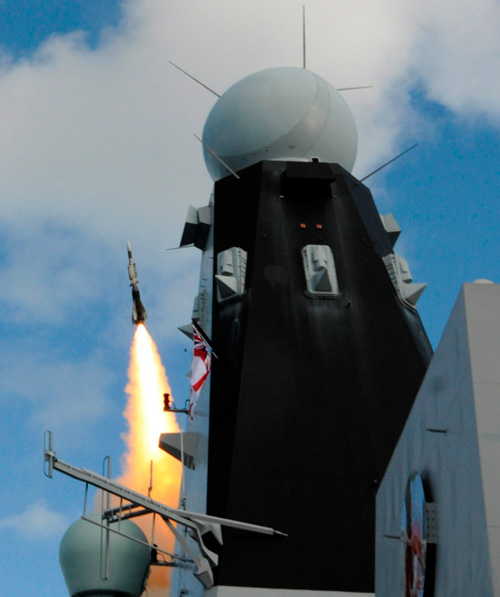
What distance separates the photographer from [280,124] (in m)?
36.7

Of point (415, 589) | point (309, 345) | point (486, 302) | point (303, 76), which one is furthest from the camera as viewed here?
point (303, 76)

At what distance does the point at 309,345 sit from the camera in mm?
31656

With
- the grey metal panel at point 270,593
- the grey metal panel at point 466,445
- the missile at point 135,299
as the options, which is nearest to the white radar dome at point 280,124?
the missile at point 135,299

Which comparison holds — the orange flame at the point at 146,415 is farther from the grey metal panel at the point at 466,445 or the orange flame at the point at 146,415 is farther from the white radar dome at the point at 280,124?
the grey metal panel at the point at 466,445

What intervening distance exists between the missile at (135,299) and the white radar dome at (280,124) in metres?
6.43

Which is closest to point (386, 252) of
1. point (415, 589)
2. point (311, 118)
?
point (311, 118)

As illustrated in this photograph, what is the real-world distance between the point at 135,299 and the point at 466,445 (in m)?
31.6

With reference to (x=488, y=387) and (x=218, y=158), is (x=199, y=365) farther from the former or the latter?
(x=488, y=387)

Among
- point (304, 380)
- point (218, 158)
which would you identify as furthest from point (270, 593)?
point (218, 158)

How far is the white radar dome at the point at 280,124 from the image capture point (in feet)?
121

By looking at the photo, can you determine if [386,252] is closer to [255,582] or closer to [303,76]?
[303,76]

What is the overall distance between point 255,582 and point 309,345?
7.71 meters

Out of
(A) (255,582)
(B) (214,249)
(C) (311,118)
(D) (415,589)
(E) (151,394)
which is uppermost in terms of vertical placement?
(C) (311,118)

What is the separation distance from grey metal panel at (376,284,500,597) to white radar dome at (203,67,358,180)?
2348 centimetres
